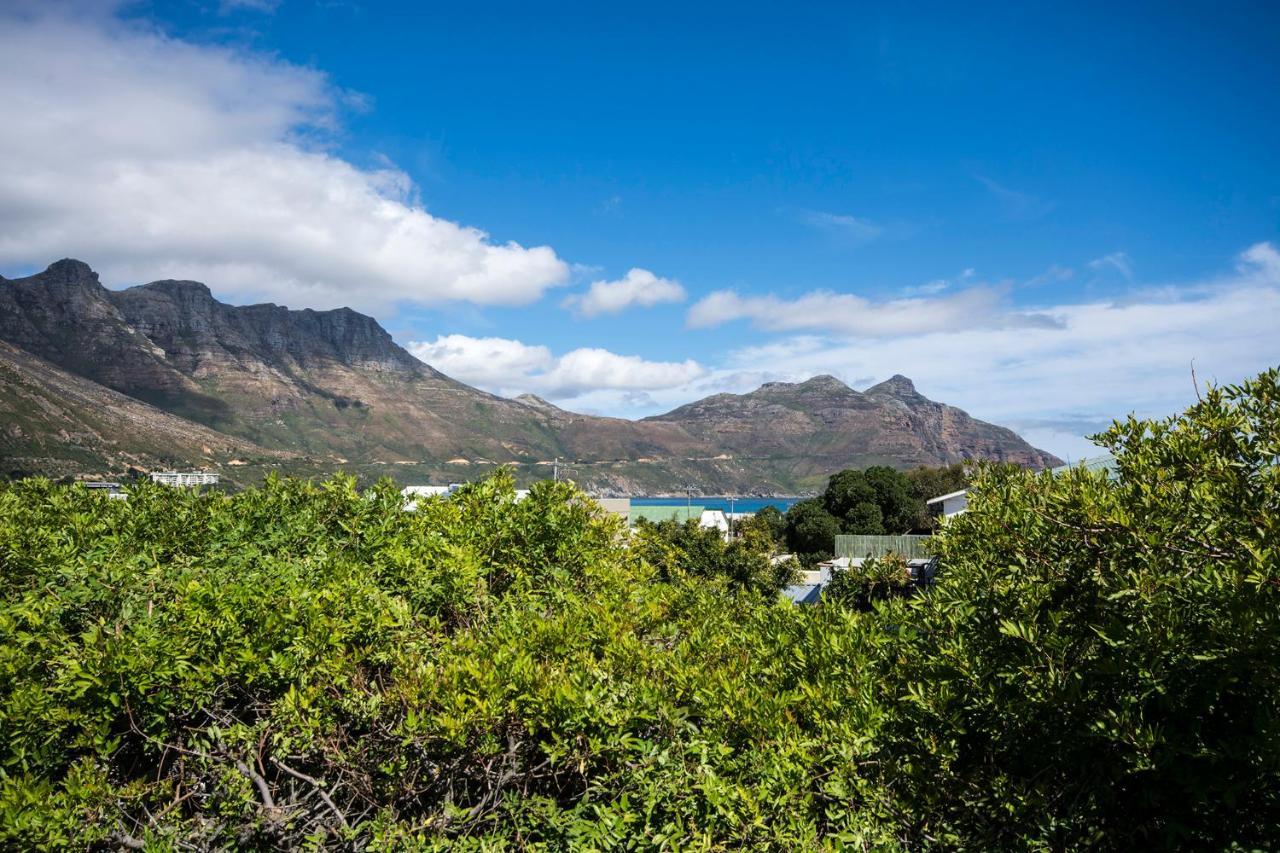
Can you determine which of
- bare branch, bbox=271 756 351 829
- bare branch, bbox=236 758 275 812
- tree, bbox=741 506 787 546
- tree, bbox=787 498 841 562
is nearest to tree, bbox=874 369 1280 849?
bare branch, bbox=271 756 351 829

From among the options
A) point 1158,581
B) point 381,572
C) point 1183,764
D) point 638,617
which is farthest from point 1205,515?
point 381,572

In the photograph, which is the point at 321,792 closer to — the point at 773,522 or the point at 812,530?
the point at 812,530

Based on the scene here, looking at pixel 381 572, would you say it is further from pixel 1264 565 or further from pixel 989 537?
pixel 1264 565

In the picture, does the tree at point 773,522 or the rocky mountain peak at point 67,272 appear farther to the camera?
the rocky mountain peak at point 67,272

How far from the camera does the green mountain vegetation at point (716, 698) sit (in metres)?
3.23

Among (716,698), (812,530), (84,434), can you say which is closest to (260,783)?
(716,698)

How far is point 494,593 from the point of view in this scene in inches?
275

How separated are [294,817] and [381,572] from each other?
7.87 feet

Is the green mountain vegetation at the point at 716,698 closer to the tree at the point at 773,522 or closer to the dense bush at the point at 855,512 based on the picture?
the dense bush at the point at 855,512

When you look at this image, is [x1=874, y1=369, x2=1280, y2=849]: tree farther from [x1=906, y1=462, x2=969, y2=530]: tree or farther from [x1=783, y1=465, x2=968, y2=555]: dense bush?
[x1=906, y1=462, x2=969, y2=530]: tree

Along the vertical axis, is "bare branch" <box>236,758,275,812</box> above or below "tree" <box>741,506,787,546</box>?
above

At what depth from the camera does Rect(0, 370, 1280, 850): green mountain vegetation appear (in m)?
3.23

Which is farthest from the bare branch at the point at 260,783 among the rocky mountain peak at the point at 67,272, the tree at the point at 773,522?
the rocky mountain peak at the point at 67,272

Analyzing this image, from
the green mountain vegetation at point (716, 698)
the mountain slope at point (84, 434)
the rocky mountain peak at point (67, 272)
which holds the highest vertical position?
the rocky mountain peak at point (67, 272)
